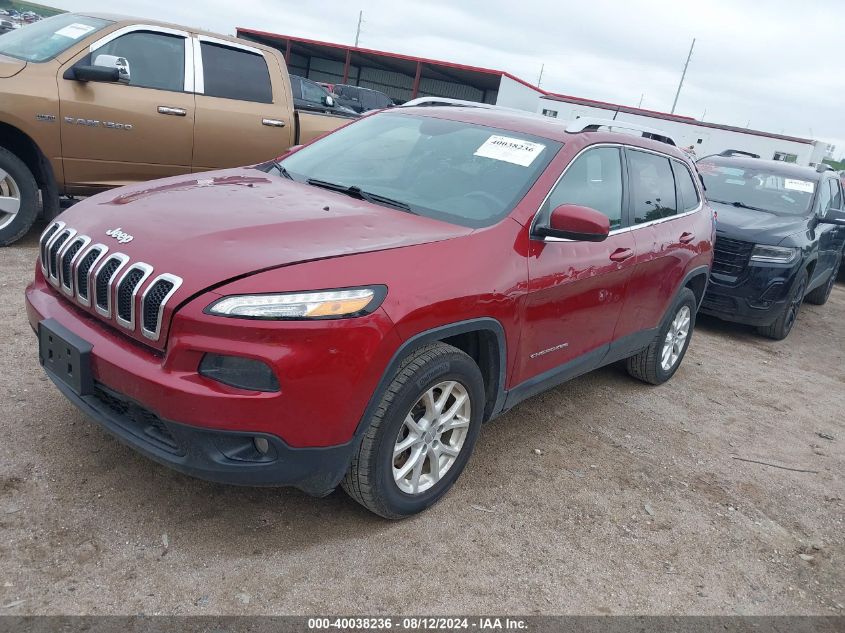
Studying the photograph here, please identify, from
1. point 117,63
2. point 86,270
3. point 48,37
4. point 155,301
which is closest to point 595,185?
point 155,301

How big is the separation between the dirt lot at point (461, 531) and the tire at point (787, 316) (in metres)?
3.06

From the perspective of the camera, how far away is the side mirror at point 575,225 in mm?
3080

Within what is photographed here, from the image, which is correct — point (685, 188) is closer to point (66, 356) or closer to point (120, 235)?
point (120, 235)

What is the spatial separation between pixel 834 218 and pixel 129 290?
7568mm

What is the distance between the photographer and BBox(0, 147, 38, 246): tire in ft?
17.4

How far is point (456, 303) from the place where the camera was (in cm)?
272

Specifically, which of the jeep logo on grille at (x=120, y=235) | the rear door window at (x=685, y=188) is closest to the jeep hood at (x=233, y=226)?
the jeep logo on grille at (x=120, y=235)

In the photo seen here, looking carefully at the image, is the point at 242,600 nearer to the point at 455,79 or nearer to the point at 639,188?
the point at 639,188

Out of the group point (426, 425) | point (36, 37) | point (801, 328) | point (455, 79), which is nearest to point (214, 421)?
point (426, 425)

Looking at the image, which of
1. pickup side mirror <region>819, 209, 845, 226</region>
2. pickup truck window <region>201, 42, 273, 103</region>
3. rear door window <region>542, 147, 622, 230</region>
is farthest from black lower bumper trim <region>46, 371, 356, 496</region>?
pickup side mirror <region>819, 209, 845, 226</region>

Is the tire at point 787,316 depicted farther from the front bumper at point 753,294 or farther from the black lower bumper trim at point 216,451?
the black lower bumper trim at point 216,451

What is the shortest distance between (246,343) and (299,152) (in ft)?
6.71

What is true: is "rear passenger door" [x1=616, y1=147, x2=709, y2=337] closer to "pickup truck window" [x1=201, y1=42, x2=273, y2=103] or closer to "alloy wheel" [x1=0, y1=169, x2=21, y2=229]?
"pickup truck window" [x1=201, y1=42, x2=273, y2=103]

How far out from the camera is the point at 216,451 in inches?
92.9
